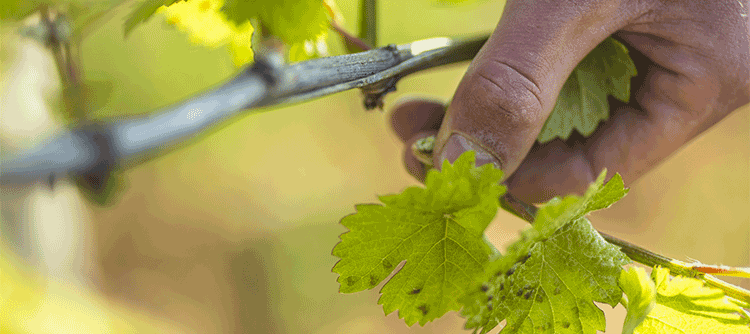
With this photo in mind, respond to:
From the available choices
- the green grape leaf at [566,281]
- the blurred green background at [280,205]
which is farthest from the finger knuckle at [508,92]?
the blurred green background at [280,205]

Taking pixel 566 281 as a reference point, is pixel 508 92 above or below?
above

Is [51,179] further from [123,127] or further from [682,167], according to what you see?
[682,167]

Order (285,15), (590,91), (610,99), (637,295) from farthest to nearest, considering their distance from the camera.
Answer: (610,99) < (590,91) < (285,15) < (637,295)

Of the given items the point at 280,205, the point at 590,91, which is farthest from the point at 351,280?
the point at 280,205

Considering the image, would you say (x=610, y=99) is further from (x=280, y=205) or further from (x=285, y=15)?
(x=280, y=205)

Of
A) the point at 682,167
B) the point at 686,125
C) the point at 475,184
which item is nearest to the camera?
the point at 475,184

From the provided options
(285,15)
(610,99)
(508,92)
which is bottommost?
(610,99)

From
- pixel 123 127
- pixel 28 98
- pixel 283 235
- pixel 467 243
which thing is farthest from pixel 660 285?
pixel 283 235

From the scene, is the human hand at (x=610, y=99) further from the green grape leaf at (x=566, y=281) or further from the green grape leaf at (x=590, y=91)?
the green grape leaf at (x=566, y=281)
